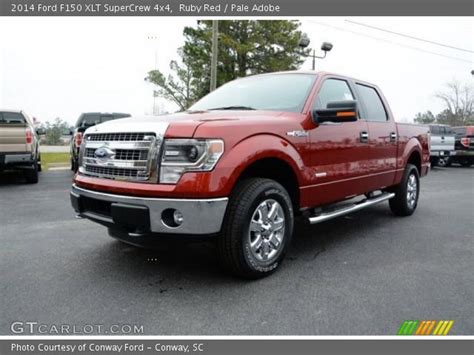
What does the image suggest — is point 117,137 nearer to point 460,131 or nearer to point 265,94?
point 265,94

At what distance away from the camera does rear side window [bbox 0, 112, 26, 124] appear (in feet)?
29.3

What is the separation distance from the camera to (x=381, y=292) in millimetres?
2947

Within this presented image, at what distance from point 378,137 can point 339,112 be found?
160cm

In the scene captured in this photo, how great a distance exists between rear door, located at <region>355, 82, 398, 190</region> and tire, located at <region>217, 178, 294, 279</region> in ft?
6.10

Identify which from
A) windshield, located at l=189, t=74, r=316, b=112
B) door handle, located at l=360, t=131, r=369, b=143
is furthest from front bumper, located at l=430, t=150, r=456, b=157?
windshield, located at l=189, t=74, r=316, b=112

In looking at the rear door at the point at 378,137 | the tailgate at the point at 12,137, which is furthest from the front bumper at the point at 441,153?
the tailgate at the point at 12,137

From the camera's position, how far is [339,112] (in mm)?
3445

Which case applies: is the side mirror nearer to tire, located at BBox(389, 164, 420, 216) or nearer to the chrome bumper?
tire, located at BBox(389, 164, 420, 216)

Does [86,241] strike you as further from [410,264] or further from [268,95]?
[410,264]

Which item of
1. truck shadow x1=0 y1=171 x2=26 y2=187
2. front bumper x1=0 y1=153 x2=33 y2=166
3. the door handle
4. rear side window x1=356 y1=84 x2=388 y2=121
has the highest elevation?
rear side window x1=356 y1=84 x2=388 y2=121

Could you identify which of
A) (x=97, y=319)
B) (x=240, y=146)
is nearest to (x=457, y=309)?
(x=240, y=146)

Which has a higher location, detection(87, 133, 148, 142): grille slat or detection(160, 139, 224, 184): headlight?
detection(87, 133, 148, 142): grille slat

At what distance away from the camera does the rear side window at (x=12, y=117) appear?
29.3 ft

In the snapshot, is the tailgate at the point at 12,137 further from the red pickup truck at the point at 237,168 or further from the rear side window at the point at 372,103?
the rear side window at the point at 372,103
